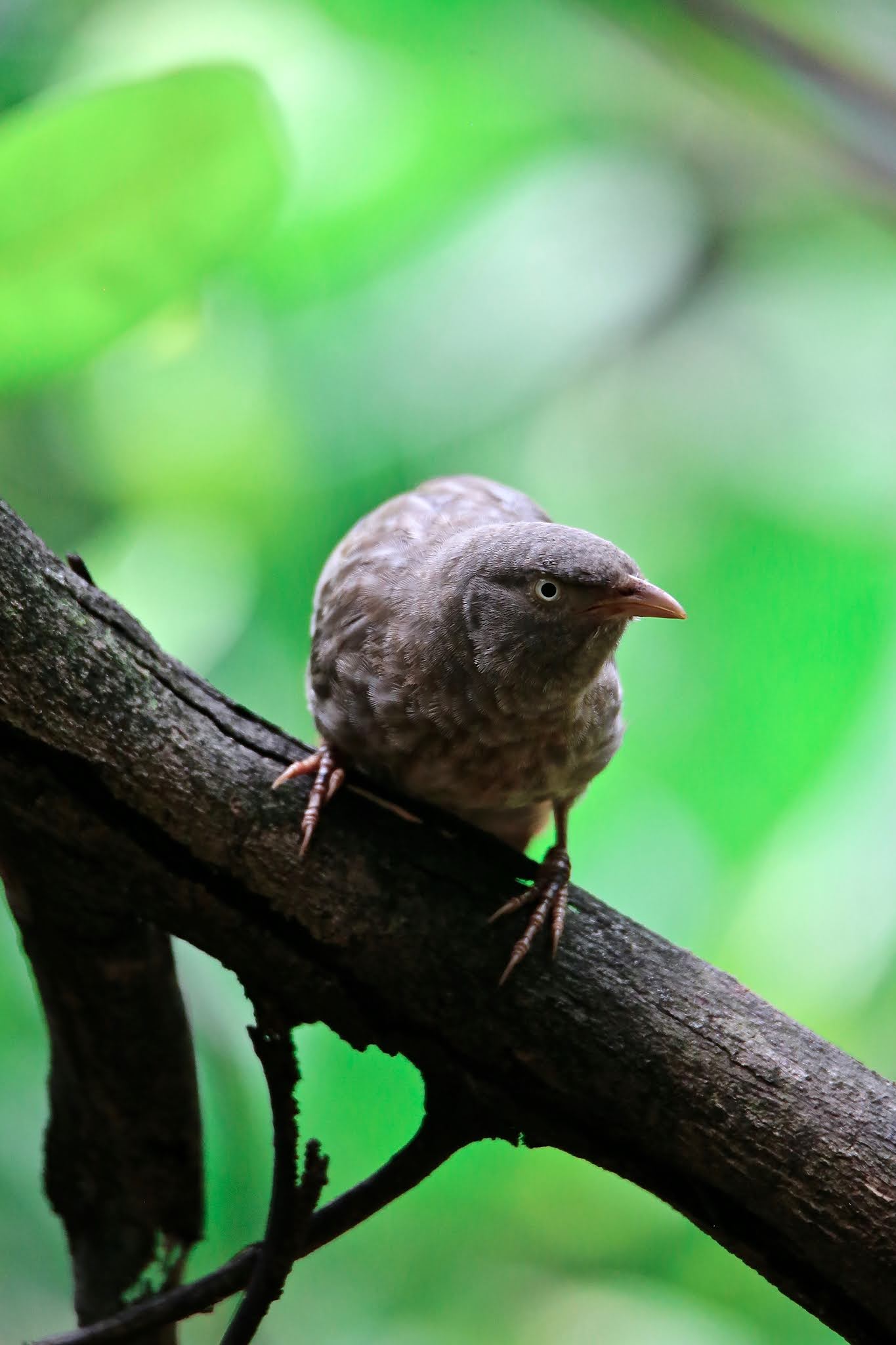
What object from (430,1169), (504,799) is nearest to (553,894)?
(504,799)

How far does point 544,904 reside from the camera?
7.11 feet

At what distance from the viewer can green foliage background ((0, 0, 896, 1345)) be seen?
3.49 metres

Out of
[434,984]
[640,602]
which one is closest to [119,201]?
[640,602]

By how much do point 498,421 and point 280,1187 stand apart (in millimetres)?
2863

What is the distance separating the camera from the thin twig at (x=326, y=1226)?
210cm

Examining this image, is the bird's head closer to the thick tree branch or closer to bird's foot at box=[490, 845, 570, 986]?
bird's foot at box=[490, 845, 570, 986]

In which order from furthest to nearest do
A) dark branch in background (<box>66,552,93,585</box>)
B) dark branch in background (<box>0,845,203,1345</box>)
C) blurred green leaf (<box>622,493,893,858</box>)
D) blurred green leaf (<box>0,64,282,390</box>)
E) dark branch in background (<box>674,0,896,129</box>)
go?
dark branch in background (<box>674,0,896,129</box>) < blurred green leaf (<box>622,493,893,858</box>) < blurred green leaf (<box>0,64,282,390</box>) < dark branch in background (<box>0,845,203,1345</box>) < dark branch in background (<box>66,552,93,585</box>)

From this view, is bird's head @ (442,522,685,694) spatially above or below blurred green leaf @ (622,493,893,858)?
below

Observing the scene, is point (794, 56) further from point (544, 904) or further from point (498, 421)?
point (544, 904)

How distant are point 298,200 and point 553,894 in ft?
8.98

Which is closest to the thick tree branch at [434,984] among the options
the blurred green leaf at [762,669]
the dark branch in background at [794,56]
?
the blurred green leaf at [762,669]

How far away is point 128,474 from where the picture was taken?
154 inches

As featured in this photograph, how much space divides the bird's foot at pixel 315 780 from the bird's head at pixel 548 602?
1.12ft

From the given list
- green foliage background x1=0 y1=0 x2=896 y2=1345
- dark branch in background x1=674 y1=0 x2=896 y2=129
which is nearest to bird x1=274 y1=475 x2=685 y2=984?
green foliage background x1=0 y1=0 x2=896 y2=1345
